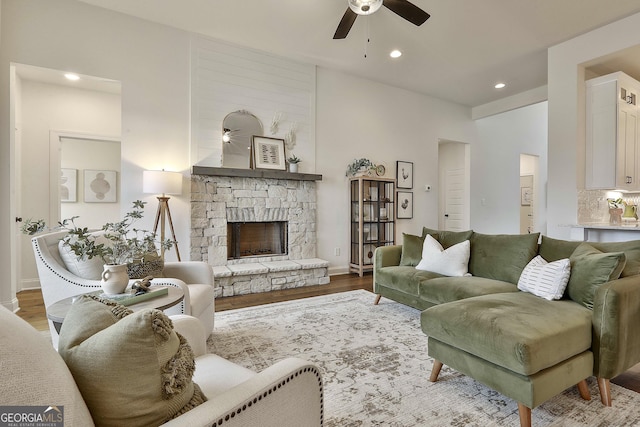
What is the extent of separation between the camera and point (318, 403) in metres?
1.03

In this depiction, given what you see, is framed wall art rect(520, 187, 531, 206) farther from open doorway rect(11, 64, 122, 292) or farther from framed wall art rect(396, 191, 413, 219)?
open doorway rect(11, 64, 122, 292)

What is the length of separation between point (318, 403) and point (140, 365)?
0.58 metres

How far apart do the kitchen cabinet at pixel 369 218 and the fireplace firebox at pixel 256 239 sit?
1155mm

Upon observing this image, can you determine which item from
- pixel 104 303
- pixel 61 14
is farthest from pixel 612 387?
pixel 61 14

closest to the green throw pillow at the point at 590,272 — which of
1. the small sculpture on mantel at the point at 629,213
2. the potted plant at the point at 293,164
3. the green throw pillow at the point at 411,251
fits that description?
the green throw pillow at the point at 411,251

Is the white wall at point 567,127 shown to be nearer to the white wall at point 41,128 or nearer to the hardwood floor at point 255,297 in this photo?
the hardwood floor at point 255,297

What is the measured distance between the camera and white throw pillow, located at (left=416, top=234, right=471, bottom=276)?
297 cm

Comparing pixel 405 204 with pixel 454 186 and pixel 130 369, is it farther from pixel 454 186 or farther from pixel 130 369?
pixel 130 369

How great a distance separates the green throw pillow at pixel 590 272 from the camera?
1.87 meters

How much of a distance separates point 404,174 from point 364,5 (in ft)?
11.2

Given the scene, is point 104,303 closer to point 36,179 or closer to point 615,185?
point 36,179

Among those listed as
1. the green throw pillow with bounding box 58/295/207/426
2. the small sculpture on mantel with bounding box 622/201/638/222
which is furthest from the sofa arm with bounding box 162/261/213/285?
the small sculpture on mantel with bounding box 622/201/638/222

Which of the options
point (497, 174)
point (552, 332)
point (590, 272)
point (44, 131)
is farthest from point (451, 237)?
point (44, 131)

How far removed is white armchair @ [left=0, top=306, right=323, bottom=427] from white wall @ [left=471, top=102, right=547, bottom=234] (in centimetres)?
645
